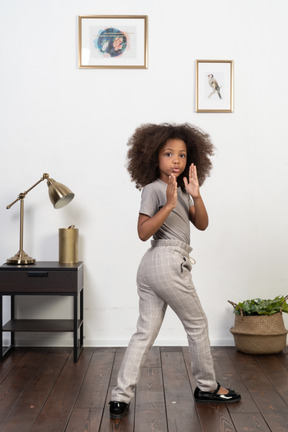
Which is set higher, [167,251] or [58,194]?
[58,194]

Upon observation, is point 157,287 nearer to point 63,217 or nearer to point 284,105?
point 63,217

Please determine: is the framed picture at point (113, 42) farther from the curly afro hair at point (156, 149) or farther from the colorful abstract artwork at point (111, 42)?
the curly afro hair at point (156, 149)

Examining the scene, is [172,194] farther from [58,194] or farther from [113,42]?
[113,42]

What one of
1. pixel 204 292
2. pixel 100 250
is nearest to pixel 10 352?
pixel 100 250

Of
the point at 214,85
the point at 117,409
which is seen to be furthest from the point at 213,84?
the point at 117,409

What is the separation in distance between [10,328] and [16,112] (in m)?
1.31

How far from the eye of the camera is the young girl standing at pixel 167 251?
2.21 metres

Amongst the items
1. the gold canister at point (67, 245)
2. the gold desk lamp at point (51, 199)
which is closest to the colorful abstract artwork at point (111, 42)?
the gold desk lamp at point (51, 199)

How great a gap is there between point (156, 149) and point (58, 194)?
102 centimetres

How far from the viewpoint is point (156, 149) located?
230cm

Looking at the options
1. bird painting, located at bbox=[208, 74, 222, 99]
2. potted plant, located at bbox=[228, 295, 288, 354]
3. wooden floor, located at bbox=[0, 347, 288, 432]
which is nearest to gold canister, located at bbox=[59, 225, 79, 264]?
wooden floor, located at bbox=[0, 347, 288, 432]

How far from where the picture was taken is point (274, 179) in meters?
3.54

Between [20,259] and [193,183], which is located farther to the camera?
Result: [20,259]

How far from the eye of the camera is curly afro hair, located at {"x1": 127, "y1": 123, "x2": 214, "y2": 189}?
230 centimetres
